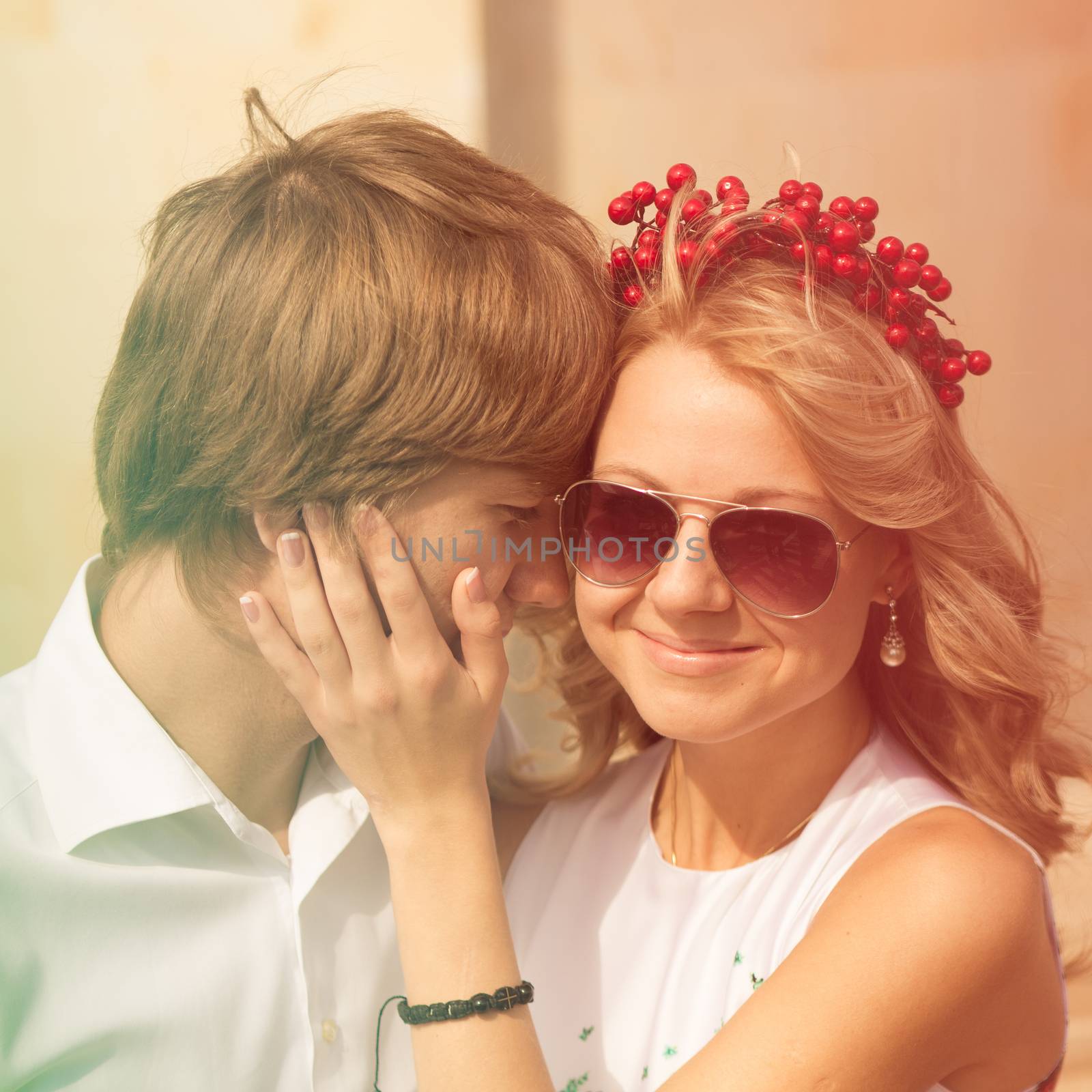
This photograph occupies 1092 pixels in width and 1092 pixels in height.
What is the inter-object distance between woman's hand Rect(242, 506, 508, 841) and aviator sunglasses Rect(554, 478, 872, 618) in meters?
0.40

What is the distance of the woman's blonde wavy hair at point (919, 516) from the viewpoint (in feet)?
5.73

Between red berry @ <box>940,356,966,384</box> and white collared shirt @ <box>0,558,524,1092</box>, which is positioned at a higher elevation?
red berry @ <box>940,356,966,384</box>


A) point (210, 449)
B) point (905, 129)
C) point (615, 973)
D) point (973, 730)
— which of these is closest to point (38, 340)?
point (210, 449)

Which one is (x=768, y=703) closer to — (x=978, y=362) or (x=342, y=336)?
(x=978, y=362)

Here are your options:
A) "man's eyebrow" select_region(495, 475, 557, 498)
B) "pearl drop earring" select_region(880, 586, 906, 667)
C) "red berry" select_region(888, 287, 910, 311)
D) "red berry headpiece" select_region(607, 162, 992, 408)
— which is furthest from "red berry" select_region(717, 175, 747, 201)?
"pearl drop earring" select_region(880, 586, 906, 667)

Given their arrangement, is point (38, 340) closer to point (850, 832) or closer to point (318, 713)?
point (318, 713)

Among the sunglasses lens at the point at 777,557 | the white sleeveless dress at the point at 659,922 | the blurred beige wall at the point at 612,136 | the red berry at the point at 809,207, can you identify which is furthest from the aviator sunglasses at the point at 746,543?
the blurred beige wall at the point at 612,136

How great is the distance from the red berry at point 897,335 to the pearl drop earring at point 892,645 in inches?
19.8

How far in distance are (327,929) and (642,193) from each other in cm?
165

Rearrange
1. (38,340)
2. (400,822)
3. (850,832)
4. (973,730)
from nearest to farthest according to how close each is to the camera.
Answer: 1. (400,822)
2. (850,832)
3. (973,730)
4. (38,340)

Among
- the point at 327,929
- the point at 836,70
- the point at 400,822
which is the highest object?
the point at 836,70

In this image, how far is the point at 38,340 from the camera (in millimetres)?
2646

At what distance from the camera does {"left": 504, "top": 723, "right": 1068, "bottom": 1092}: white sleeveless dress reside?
6.26 ft

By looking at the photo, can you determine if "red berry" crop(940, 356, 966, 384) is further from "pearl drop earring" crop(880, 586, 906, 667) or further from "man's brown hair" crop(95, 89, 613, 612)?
"man's brown hair" crop(95, 89, 613, 612)
